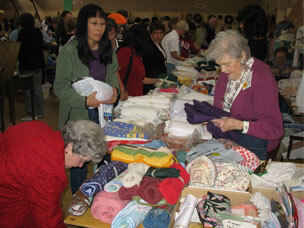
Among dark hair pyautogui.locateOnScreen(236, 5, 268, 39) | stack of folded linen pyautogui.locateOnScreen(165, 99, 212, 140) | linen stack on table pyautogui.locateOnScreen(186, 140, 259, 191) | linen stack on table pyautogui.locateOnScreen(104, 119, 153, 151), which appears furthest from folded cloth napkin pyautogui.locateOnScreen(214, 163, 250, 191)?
dark hair pyautogui.locateOnScreen(236, 5, 268, 39)

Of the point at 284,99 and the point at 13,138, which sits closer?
the point at 13,138

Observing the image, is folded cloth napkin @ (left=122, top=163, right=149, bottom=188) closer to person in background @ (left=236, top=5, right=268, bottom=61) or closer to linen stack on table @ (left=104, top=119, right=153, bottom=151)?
linen stack on table @ (left=104, top=119, right=153, bottom=151)

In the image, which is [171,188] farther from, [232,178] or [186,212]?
[232,178]

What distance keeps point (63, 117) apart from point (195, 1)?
11.5 meters

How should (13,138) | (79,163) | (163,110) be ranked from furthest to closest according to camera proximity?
(163,110) → (79,163) → (13,138)

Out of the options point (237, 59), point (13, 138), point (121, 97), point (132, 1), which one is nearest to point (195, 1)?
point (132, 1)

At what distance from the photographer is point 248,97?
6.64 feet

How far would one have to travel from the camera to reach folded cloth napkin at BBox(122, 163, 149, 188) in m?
1.61

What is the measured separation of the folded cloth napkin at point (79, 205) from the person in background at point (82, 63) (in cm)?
Answer: 92

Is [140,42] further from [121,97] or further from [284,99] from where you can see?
[284,99]

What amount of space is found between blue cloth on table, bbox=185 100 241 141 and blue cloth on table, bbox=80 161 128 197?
667 millimetres

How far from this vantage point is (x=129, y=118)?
2635 millimetres

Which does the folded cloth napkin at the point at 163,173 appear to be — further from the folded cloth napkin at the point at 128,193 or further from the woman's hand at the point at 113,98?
the woman's hand at the point at 113,98

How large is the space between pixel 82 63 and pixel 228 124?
49.1 inches
